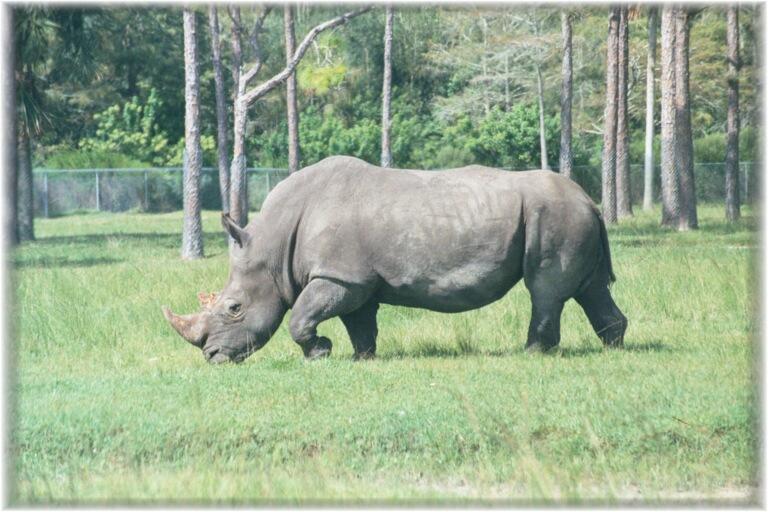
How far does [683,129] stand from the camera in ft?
96.5

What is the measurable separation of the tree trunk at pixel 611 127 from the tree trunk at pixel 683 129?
13.9ft

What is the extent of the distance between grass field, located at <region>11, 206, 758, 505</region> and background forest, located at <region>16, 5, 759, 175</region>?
3714 cm

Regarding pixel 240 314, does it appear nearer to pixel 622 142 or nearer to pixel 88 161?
pixel 622 142

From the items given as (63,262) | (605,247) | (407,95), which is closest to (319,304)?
(605,247)

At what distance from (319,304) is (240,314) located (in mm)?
798

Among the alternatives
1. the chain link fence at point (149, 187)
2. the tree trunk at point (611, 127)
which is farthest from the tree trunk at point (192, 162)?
the chain link fence at point (149, 187)

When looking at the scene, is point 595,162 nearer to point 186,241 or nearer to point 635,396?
point 186,241

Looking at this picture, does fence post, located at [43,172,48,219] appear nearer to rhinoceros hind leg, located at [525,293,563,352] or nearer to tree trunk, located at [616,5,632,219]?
tree trunk, located at [616,5,632,219]

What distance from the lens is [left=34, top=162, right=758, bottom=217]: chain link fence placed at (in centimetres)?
4791

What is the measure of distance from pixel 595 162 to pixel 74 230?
2246 centimetres

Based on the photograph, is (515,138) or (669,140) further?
(515,138)

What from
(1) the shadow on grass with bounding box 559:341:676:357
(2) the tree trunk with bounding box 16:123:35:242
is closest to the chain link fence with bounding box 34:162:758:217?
(2) the tree trunk with bounding box 16:123:35:242

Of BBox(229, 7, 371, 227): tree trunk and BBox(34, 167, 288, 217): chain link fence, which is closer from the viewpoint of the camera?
BBox(229, 7, 371, 227): tree trunk

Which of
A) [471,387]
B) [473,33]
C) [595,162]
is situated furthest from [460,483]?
[473,33]
